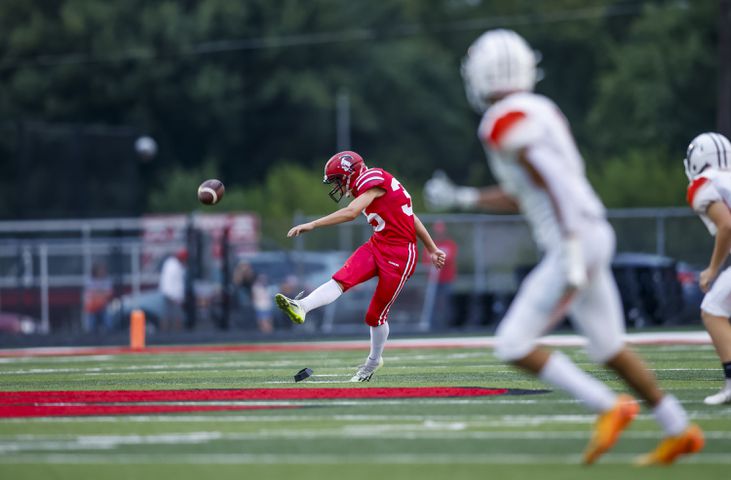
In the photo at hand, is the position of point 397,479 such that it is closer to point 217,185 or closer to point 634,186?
point 217,185

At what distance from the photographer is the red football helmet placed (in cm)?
1070

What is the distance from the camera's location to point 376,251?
10711 millimetres

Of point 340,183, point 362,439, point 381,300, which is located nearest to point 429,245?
point 381,300

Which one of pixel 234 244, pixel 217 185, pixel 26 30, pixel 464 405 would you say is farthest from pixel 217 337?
pixel 26 30

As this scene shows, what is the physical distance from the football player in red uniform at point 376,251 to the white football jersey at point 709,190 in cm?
269

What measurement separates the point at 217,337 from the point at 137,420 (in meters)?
13.0

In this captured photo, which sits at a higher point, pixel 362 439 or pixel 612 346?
pixel 612 346

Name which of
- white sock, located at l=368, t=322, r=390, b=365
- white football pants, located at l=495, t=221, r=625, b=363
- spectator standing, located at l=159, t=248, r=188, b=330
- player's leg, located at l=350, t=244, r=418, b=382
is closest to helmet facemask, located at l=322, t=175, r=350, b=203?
player's leg, located at l=350, t=244, r=418, b=382

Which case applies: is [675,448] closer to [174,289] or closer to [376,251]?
[376,251]

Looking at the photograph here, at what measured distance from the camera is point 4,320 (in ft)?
80.9

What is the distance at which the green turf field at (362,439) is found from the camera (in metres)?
6.04

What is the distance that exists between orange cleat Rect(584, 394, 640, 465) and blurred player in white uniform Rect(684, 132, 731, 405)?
7.99 ft

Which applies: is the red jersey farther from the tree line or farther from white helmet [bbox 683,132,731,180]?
the tree line

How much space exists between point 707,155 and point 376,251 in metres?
3.05
